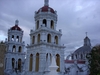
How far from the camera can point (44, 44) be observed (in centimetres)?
2223

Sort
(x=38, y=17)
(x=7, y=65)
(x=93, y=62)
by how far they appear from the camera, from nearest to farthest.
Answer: (x=93, y=62)
(x=38, y=17)
(x=7, y=65)

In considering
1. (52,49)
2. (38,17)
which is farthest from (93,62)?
(38,17)

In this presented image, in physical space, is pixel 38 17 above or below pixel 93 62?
above

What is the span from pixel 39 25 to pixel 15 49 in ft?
48.6

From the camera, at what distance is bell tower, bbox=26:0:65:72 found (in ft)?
72.6

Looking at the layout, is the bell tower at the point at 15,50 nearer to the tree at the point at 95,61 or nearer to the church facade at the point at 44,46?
the church facade at the point at 44,46

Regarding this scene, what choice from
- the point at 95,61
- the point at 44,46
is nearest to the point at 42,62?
the point at 44,46

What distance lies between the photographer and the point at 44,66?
21.6 metres

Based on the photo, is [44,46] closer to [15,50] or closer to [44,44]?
[44,44]

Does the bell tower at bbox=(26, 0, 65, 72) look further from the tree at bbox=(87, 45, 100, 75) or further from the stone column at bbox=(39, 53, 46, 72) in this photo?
the tree at bbox=(87, 45, 100, 75)

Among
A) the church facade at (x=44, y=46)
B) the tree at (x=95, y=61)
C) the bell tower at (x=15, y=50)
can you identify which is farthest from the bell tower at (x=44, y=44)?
the bell tower at (x=15, y=50)

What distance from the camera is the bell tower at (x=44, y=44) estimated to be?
22.1 m

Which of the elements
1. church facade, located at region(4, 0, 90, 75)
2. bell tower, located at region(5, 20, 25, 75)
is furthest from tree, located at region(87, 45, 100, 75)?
bell tower, located at region(5, 20, 25, 75)

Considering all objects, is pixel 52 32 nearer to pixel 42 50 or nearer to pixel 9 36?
pixel 42 50
